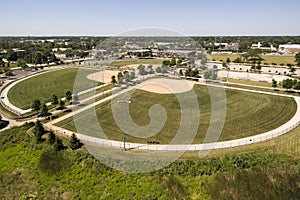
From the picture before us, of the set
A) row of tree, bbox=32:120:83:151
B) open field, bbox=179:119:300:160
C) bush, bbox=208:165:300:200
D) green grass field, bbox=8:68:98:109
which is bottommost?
green grass field, bbox=8:68:98:109

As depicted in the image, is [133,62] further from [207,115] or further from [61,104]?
[207,115]

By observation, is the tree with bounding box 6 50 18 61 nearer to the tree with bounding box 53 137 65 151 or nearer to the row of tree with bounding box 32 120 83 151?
the row of tree with bounding box 32 120 83 151

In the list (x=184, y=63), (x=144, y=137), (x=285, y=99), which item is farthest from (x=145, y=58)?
(x=144, y=137)

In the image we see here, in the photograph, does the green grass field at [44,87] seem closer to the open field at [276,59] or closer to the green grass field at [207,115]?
the green grass field at [207,115]

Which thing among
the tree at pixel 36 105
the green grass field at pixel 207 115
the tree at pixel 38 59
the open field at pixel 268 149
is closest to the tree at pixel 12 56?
the tree at pixel 38 59

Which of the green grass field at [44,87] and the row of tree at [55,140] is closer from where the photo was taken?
the row of tree at [55,140]

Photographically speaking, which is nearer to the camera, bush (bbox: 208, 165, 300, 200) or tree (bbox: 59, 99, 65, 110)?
bush (bbox: 208, 165, 300, 200)

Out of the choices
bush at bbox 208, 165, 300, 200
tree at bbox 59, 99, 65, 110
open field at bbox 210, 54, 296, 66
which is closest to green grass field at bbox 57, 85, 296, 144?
tree at bbox 59, 99, 65, 110
